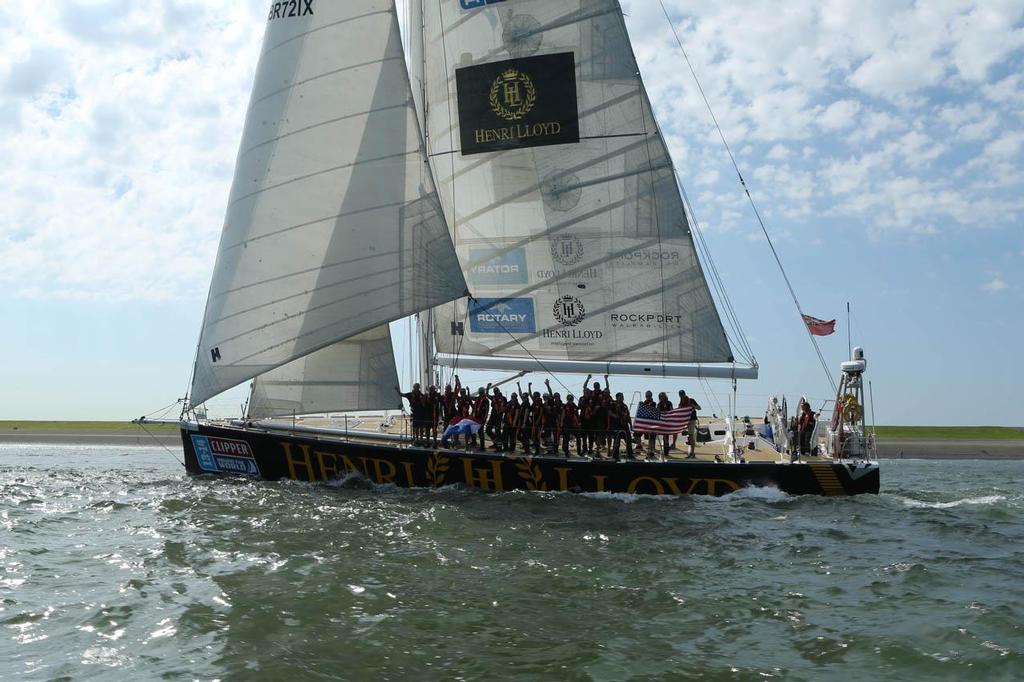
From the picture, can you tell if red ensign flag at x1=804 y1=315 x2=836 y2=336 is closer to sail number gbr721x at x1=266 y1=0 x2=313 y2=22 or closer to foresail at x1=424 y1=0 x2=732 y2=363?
foresail at x1=424 y1=0 x2=732 y2=363

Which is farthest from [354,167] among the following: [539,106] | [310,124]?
[539,106]

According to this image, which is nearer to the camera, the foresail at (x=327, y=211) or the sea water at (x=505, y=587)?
the sea water at (x=505, y=587)

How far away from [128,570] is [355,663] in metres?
5.24

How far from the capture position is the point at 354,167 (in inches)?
792

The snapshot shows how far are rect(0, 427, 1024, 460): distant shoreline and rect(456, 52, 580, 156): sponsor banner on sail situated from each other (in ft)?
94.2

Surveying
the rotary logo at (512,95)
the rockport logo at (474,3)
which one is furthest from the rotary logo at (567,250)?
the rockport logo at (474,3)

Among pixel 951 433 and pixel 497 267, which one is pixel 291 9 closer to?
pixel 497 267

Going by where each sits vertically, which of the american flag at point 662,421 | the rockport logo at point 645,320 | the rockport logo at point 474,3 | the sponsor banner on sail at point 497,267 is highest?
the rockport logo at point 474,3

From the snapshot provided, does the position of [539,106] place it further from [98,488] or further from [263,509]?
[98,488]

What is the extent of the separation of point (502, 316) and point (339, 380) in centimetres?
420

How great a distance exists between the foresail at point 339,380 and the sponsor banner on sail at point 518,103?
213 inches

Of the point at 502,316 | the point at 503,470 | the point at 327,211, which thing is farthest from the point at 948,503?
the point at 327,211

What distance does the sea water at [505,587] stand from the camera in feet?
28.3

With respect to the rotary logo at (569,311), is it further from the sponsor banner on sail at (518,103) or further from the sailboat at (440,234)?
the sponsor banner on sail at (518,103)
